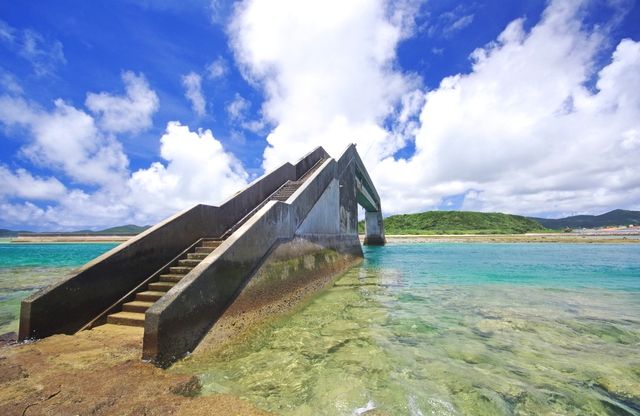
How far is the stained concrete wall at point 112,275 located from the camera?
528 centimetres

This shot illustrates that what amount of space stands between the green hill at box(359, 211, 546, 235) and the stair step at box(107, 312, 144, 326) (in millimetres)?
84041

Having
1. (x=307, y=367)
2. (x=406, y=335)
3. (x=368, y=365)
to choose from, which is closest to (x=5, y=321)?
(x=307, y=367)

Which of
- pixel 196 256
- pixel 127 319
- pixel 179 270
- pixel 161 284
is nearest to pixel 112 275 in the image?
pixel 161 284

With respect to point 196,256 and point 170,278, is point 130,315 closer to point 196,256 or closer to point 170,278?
point 170,278

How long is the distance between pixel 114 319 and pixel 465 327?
7.38m

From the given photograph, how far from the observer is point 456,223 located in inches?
3767

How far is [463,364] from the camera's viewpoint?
190 inches

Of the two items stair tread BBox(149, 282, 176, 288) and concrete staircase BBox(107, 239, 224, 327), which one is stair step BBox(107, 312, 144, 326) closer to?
concrete staircase BBox(107, 239, 224, 327)

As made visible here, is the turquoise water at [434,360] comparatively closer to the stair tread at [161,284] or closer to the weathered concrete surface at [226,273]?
the weathered concrete surface at [226,273]

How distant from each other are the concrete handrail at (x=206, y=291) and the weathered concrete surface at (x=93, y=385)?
1.44 ft

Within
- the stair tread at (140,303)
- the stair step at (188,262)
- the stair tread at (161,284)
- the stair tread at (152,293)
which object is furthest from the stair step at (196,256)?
the stair tread at (140,303)

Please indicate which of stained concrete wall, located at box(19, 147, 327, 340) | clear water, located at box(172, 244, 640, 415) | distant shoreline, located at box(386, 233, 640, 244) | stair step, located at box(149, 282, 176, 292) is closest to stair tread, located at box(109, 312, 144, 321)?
stained concrete wall, located at box(19, 147, 327, 340)

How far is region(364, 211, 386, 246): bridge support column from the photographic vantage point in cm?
4444

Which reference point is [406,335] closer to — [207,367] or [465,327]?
[465,327]
